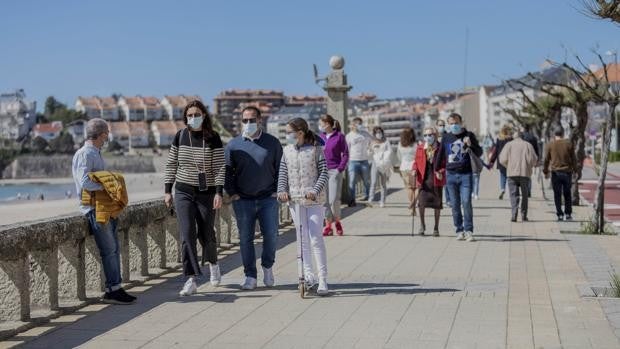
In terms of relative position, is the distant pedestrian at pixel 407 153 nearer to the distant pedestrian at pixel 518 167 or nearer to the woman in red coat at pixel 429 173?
the distant pedestrian at pixel 518 167

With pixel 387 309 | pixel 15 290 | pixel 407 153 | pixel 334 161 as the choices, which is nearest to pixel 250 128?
pixel 387 309

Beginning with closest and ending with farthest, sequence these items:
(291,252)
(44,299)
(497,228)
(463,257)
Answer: (44,299)
(463,257)
(291,252)
(497,228)

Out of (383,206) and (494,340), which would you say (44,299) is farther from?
(383,206)

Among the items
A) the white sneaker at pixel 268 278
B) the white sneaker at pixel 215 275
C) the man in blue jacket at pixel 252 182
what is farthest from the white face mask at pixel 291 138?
the white sneaker at pixel 215 275

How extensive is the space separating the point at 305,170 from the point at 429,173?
210 inches

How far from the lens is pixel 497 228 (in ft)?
53.4

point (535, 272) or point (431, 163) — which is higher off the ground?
point (431, 163)

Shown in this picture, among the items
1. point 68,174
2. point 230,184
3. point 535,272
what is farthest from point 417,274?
point 68,174

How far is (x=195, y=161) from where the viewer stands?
942cm

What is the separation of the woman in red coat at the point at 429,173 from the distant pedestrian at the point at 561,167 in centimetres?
381

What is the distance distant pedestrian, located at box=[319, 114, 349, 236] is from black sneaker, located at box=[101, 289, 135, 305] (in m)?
6.57

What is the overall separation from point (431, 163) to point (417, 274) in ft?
13.2

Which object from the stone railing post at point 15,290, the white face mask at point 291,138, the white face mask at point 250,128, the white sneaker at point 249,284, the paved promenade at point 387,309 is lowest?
the paved promenade at point 387,309

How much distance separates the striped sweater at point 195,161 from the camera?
941 centimetres
